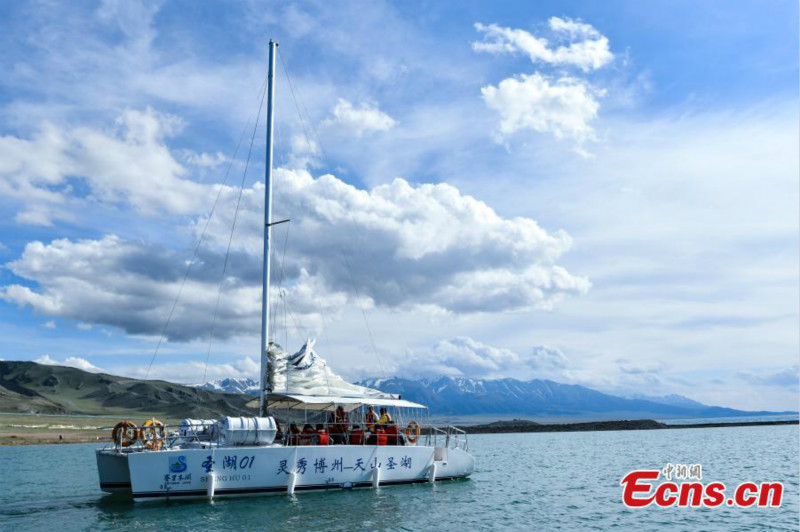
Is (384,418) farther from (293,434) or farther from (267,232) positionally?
(267,232)

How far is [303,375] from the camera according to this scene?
33.0 metres

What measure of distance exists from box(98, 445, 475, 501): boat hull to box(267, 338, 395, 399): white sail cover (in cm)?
360

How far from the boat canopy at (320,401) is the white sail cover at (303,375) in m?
0.44

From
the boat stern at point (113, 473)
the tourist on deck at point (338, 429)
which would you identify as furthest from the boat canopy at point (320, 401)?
the boat stern at point (113, 473)

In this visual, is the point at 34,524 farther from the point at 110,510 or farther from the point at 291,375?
the point at 291,375

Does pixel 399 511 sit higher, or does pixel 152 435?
pixel 152 435

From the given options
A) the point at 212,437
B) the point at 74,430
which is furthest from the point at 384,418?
the point at 74,430

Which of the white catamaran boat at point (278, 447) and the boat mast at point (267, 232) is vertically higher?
the boat mast at point (267, 232)

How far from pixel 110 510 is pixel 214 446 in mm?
4785

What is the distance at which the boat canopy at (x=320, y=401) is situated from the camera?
31438mm

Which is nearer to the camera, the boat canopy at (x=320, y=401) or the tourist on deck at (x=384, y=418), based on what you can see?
the boat canopy at (x=320, y=401)

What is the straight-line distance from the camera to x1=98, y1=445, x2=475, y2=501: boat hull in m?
26.5

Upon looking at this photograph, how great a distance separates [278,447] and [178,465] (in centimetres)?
409

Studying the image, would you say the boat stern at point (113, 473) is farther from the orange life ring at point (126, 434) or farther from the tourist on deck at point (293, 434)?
the tourist on deck at point (293, 434)
